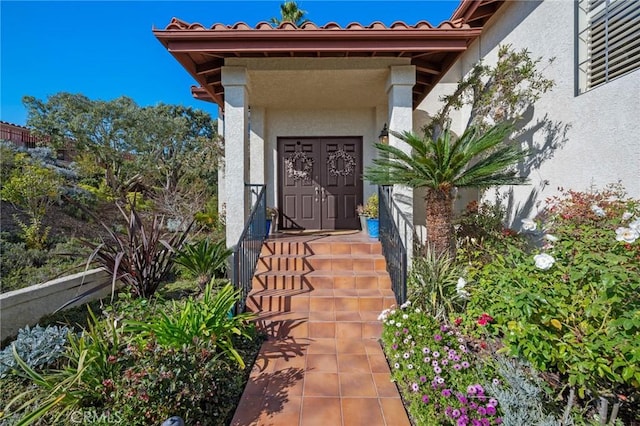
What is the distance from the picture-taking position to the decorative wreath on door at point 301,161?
24.4 feet

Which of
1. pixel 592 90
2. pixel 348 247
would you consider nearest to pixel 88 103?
pixel 348 247

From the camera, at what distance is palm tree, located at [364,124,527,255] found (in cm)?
400

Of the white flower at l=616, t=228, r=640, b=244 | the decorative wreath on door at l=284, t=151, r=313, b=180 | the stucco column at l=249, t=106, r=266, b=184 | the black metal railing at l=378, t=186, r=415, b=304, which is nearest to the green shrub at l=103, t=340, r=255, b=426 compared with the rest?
the black metal railing at l=378, t=186, r=415, b=304

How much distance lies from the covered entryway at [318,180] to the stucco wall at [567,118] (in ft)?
11.4

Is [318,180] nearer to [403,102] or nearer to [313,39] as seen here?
[403,102]

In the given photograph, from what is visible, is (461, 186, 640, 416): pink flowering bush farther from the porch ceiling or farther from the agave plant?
the agave plant

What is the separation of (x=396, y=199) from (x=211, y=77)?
169 inches

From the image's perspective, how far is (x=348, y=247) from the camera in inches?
203

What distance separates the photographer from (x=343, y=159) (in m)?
7.43

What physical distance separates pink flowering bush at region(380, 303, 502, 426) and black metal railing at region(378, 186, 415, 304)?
2.06 feet

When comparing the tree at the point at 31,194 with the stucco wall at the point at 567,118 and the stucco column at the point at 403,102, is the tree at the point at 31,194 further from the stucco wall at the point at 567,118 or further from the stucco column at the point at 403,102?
the stucco wall at the point at 567,118

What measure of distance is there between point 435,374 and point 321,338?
163 cm

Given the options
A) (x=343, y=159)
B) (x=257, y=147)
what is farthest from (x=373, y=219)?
(x=257, y=147)

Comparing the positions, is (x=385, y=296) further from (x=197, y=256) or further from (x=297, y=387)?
(x=197, y=256)
